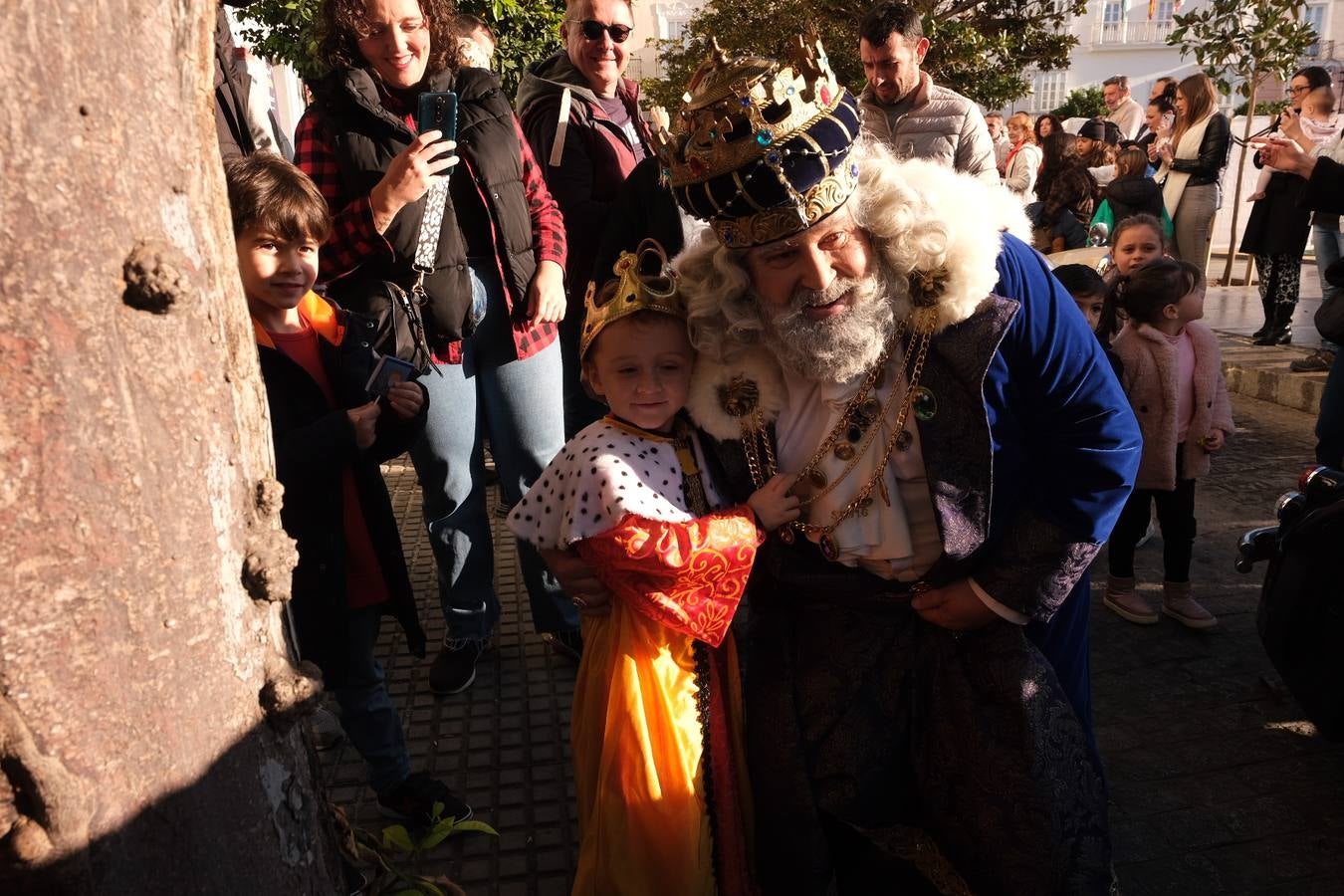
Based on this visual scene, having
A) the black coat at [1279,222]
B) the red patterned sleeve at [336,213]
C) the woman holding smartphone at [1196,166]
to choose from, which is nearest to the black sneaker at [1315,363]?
the woman holding smartphone at [1196,166]

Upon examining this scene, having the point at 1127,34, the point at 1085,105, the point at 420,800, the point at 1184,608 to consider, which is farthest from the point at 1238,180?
the point at 1127,34

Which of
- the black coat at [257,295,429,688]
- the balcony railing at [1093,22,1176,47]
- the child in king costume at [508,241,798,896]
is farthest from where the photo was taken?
the balcony railing at [1093,22,1176,47]

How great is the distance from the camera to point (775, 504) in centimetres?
202

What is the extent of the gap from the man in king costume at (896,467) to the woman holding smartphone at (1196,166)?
19.6 feet

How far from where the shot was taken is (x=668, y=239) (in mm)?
3189

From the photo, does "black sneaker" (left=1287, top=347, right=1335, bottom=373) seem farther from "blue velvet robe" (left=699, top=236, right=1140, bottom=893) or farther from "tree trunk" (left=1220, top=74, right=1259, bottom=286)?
"blue velvet robe" (left=699, top=236, right=1140, bottom=893)

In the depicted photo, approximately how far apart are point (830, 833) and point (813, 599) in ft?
1.86

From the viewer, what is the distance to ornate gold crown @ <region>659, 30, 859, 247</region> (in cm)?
185

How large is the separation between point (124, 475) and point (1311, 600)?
267 cm

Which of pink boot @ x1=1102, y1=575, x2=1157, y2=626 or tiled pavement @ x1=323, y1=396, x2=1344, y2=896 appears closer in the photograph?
tiled pavement @ x1=323, y1=396, x2=1344, y2=896

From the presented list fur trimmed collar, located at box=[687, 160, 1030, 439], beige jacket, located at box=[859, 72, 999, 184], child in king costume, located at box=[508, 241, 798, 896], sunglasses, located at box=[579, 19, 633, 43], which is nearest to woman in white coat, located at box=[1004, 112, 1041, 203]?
beige jacket, located at box=[859, 72, 999, 184]

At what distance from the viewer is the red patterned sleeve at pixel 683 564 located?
6.24ft

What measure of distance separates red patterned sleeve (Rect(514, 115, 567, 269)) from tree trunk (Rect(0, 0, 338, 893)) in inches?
78.0

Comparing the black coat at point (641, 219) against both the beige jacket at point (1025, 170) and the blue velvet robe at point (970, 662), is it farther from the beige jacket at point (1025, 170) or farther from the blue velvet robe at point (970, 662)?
the beige jacket at point (1025, 170)
